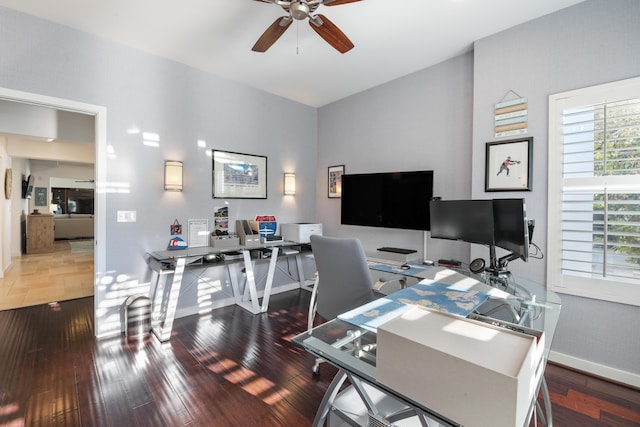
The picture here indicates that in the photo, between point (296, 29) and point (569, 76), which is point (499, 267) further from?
point (296, 29)

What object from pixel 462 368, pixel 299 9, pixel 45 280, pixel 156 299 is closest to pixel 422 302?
pixel 462 368

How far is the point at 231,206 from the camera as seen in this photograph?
3.72m

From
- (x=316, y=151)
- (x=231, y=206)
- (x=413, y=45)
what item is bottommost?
(x=231, y=206)

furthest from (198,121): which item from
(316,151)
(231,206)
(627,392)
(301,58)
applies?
(627,392)

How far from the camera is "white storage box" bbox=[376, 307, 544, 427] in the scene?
0.58 meters

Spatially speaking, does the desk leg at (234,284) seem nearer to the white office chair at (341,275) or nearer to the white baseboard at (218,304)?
the white baseboard at (218,304)

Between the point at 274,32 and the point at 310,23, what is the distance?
0.97 ft

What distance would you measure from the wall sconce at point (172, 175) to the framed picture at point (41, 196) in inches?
311

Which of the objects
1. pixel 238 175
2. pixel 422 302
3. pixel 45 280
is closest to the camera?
pixel 422 302

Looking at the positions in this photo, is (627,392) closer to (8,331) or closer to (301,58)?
(301,58)

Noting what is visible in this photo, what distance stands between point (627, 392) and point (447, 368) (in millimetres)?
2428

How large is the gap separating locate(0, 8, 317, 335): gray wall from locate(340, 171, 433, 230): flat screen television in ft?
4.16

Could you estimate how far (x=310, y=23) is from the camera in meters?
2.04

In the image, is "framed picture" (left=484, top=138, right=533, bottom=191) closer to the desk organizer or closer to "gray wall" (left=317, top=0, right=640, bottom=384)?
"gray wall" (left=317, top=0, right=640, bottom=384)
